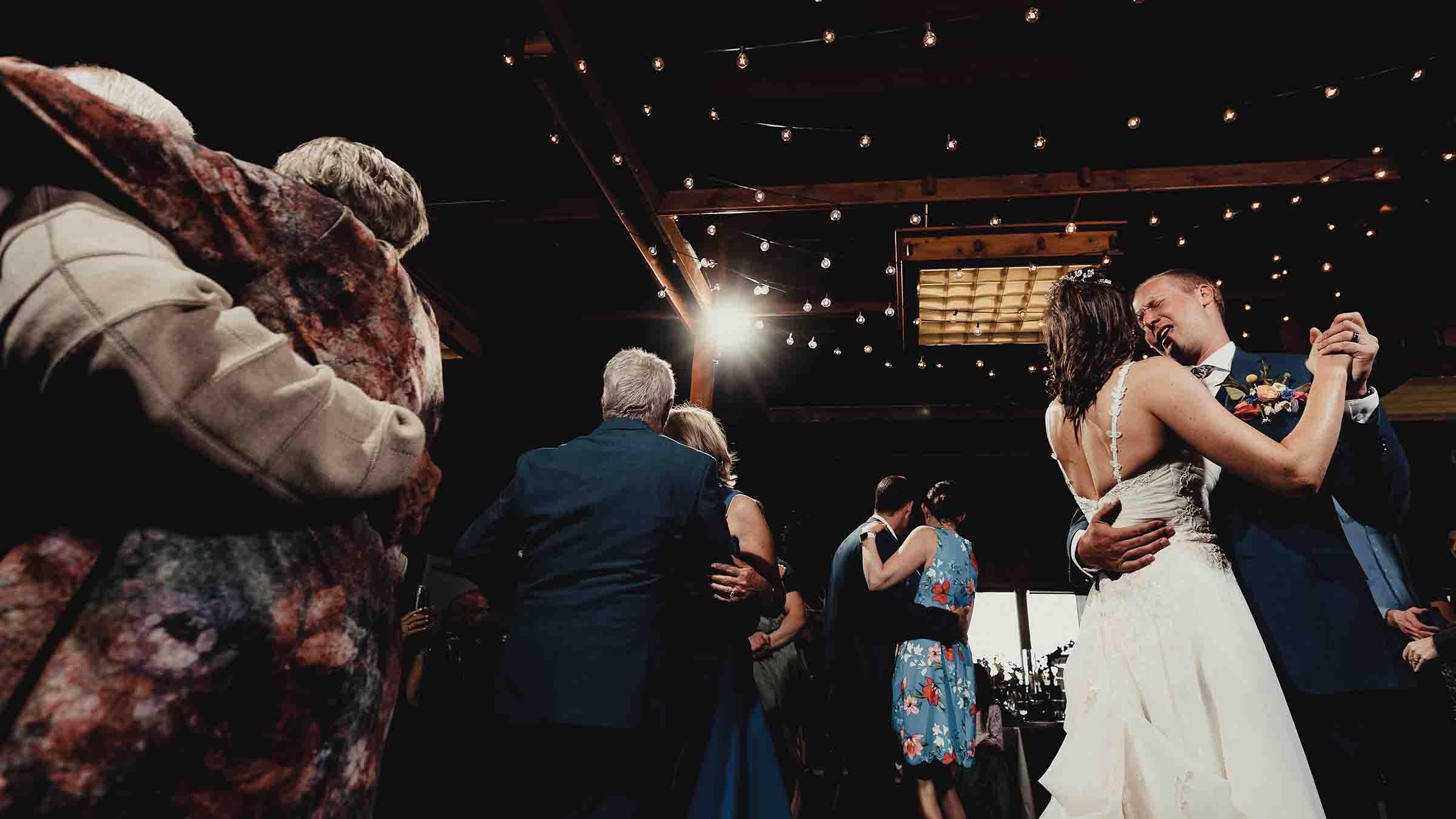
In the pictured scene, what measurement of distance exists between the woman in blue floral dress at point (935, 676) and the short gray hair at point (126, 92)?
353 cm

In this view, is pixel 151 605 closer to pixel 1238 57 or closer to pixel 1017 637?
pixel 1238 57

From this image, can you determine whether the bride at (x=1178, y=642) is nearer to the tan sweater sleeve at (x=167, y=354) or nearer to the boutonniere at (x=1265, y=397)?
the boutonniere at (x=1265, y=397)

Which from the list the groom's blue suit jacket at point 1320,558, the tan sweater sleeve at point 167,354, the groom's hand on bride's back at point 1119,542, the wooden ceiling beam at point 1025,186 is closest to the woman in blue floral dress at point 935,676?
the wooden ceiling beam at point 1025,186

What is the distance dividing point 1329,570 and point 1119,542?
0.41 m

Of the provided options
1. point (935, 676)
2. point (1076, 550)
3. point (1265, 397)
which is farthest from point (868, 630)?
point (1265, 397)

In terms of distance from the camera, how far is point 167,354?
62 centimetres

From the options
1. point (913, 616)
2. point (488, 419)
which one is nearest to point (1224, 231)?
point (913, 616)

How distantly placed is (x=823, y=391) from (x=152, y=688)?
813cm

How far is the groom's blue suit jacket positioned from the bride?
47 mm

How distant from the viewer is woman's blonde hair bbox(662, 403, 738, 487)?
8.61 feet

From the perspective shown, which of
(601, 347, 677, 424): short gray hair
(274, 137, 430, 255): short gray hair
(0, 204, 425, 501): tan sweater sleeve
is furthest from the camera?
(601, 347, 677, 424): short gray hair

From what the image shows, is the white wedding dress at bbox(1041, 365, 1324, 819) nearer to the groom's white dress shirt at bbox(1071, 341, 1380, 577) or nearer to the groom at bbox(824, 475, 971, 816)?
the groom's white dress shirt at bbox(1071, 341, 1380, 577)

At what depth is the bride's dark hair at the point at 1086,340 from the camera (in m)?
1.84

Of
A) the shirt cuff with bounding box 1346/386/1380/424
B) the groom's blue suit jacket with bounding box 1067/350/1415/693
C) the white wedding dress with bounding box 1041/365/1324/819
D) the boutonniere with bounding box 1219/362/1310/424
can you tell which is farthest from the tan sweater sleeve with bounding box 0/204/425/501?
the shirt cuff with bounding box 1346/386/1380/424
